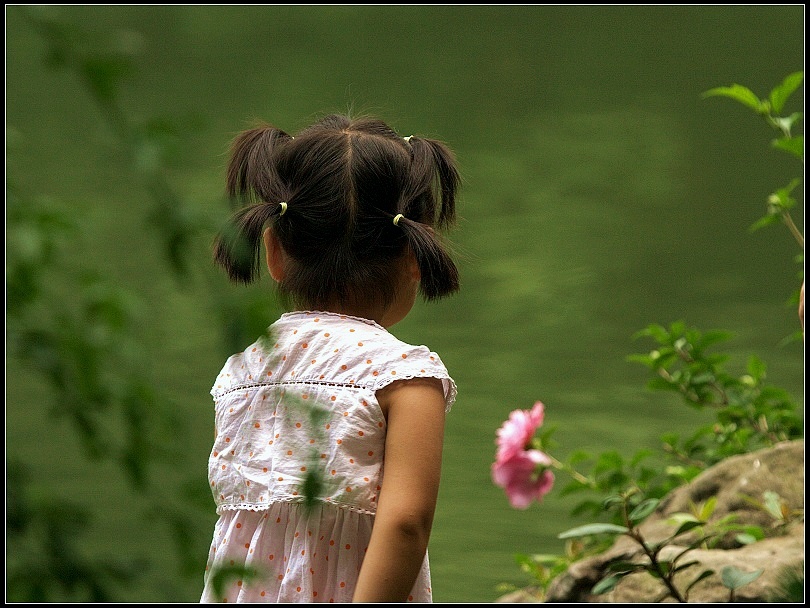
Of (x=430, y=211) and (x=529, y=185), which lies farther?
(x=529, y=185)

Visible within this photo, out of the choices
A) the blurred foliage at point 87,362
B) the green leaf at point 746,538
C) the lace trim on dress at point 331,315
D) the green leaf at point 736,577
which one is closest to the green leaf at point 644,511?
the green leaf at point 736,577

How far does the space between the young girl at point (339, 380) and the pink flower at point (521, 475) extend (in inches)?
35.9

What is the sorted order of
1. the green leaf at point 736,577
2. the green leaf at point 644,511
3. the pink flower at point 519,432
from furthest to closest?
the pink flower at point 519,432, the green leaf at point 644,511, the green leaf at point 736,577

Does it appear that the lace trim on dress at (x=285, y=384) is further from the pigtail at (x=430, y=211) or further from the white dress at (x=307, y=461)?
the pigtail at (x=430, y=211)

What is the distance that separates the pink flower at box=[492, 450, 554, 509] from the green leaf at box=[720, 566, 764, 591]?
780mm

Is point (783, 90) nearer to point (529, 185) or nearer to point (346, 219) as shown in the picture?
point (346, 219)

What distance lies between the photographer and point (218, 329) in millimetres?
345

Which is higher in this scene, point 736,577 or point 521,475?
point 521,475

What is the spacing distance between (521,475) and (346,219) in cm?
107

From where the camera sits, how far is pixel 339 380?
1.11 meters

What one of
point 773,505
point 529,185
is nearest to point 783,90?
point 773,505

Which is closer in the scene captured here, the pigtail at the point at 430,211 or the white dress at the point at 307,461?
the white dress at the point at 307,461

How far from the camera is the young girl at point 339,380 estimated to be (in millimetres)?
1036

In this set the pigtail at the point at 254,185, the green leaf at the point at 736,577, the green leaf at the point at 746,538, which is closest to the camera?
the pigtail at the point at 254,185
